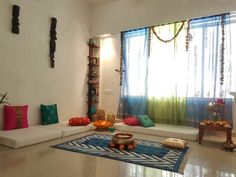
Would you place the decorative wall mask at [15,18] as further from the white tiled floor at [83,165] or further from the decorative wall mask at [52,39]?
the white tiled floor at [83,165]

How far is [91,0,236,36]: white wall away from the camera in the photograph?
4629 mm

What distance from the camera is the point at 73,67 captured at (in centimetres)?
578

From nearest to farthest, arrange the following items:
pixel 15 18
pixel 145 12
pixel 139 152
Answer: pixel 139 152 < pixel 15 18 < pixel 145 12

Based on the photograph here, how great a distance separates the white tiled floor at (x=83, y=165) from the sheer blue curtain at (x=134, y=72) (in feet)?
7.92

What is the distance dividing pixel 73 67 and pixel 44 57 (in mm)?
1029

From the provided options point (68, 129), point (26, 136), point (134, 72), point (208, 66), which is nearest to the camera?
point (26, 136)

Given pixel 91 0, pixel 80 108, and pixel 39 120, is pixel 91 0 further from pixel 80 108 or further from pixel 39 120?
pixel 39 120

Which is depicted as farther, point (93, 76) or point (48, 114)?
point (93, 76)

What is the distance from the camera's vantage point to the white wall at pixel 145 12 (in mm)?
4629

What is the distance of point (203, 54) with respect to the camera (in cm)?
479

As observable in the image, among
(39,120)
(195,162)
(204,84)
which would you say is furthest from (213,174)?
(39,120)

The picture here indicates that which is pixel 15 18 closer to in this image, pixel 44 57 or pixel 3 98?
pixel 44 57

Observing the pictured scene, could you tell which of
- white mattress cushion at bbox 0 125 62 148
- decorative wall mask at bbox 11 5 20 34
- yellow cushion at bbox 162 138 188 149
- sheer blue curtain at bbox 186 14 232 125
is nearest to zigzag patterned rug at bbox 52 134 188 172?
yellow cushion at bbox 162 138 188 149

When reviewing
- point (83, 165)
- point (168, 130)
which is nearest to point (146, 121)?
point (168, 130)
